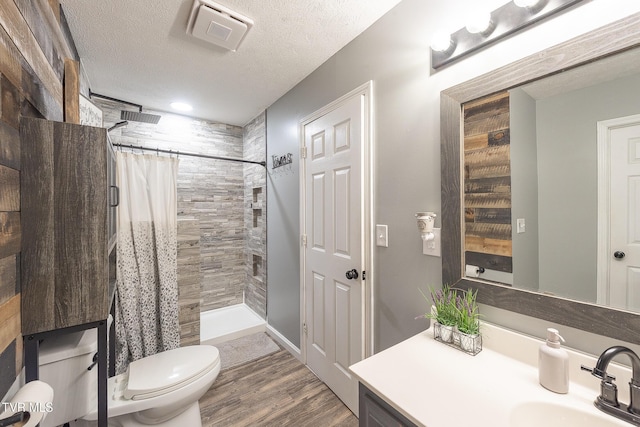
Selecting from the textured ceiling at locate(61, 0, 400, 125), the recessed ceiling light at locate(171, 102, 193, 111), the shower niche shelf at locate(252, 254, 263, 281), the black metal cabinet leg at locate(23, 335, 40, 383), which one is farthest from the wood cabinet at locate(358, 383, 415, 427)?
the recessed ceiling light at locate(171, 102, 193, 111)

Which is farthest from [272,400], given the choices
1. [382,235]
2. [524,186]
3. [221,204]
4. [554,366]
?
[221,204]

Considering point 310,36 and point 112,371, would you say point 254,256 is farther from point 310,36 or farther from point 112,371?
point 310,36

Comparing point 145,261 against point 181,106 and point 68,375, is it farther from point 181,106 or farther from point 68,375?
point 181,106

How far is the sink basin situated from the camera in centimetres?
68

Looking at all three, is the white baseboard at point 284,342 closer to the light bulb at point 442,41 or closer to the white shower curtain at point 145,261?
the white shower curtain at point 145,261

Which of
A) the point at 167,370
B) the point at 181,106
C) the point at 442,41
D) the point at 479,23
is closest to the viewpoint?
the point at 479,23

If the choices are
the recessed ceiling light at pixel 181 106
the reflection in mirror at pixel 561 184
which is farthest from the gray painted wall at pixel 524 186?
the recessed ceiling light at pixel 181 106

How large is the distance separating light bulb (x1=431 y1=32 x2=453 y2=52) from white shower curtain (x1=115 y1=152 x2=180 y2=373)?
214 cm

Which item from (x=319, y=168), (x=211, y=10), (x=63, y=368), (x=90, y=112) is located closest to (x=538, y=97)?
(x=319, y=168)

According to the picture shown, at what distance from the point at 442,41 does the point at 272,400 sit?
2387mm

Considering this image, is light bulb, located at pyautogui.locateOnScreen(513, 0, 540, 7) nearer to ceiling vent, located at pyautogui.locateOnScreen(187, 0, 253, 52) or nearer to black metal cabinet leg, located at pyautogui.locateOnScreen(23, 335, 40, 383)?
ceiling vent, located at pyautogui.locateOnScreen(187, 0, 253, 52)

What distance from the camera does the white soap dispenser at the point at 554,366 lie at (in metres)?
0.75

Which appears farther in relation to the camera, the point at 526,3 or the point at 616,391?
the point at 526,3

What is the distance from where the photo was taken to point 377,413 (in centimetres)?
79
